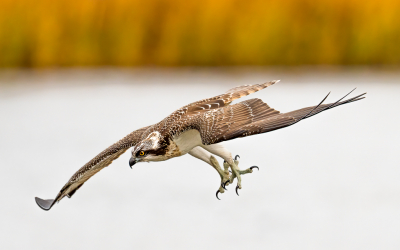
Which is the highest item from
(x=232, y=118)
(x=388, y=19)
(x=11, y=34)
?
(x=232, y=118)

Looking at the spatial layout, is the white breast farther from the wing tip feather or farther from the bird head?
the wing tip feather

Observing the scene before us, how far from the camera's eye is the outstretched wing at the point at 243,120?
22.5ft

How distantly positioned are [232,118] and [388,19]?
1128 cm

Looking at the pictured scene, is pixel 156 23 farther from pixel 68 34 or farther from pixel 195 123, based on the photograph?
pixel 195 123

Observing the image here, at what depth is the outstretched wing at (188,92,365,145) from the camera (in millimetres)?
6871

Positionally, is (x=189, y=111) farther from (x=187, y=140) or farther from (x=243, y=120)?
(x=243, y=120)

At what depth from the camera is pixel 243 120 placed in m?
7.38

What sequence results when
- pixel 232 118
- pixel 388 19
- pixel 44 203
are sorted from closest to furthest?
pixel 232 118 → pixel 44 203 → pixel 388 19

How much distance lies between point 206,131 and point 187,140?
2.00 feet

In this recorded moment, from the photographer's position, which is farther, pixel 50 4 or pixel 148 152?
pixel 50 4

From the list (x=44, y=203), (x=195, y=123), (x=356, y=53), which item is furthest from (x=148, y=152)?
(x=356, y=53)

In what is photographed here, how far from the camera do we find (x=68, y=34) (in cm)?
1856

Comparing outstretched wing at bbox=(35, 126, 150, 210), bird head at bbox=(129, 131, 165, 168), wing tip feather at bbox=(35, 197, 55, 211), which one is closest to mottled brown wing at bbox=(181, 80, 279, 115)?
bird head at bbox=(129, 131, 165, 168)

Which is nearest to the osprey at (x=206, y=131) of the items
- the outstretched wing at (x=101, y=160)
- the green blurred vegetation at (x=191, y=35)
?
the outstretched wing at (x=101, y=160)
